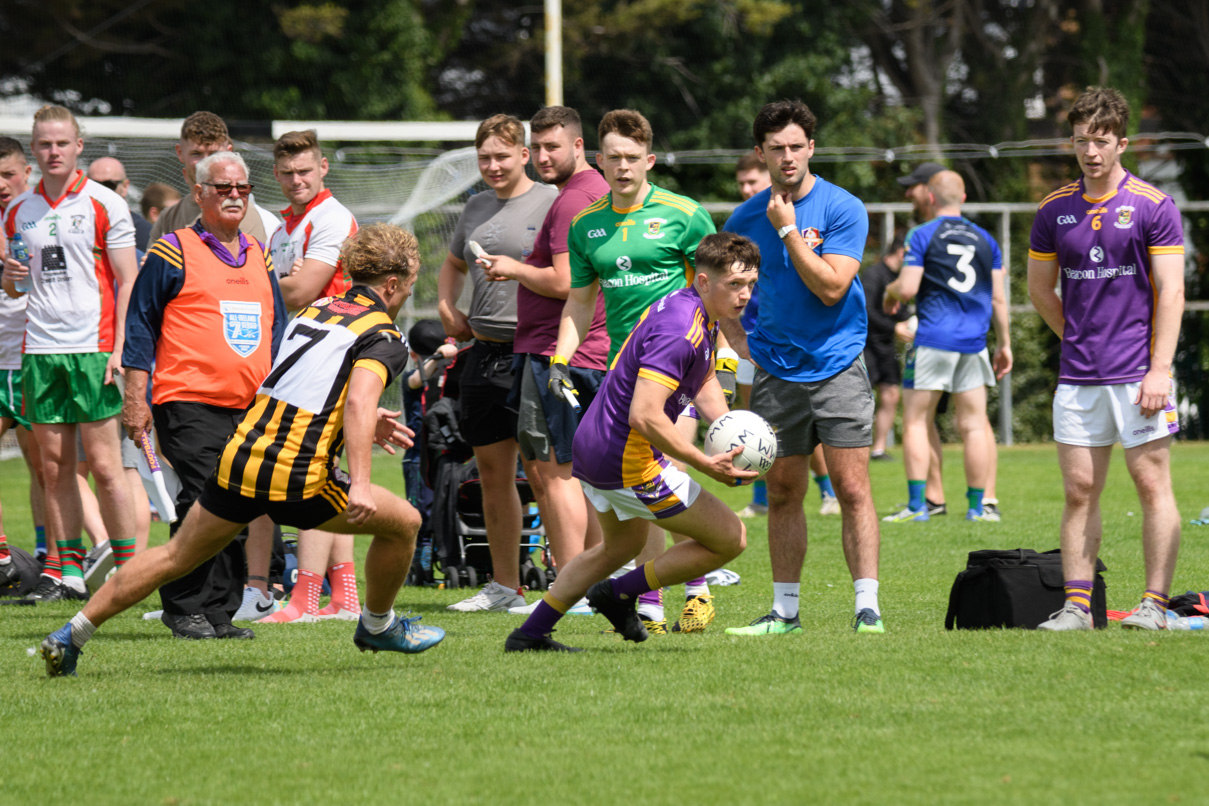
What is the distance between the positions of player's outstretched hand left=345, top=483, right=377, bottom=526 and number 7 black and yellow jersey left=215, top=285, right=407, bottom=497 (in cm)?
18

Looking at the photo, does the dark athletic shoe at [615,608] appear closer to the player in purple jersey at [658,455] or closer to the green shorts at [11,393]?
the player in purple jersey at [658,455]

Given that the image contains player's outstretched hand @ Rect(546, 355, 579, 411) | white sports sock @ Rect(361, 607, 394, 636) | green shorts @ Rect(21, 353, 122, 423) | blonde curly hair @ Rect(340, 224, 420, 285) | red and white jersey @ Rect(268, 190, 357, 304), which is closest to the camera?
blonde curly hair @ Rect(340, 224, 420, 285)

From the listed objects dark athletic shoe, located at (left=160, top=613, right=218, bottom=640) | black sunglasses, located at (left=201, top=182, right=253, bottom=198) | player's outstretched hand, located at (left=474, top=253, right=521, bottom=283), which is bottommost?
dark athletic shoe, located at (left=160, top=613, right=218, bottom=640)

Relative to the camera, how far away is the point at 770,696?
471 cm

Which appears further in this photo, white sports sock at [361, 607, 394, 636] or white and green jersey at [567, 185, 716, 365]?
white and green jersey at [567, 185, 716, 365]

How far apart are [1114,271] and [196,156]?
451 cm

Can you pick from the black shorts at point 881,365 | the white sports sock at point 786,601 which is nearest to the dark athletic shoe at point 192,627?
the white sports sock at point 786,601

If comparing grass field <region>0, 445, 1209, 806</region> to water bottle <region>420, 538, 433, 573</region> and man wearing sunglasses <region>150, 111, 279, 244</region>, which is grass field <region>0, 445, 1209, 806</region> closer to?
water bottle <region>420, 538, 433, 573</region>

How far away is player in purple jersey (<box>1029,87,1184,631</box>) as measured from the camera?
5.87 m

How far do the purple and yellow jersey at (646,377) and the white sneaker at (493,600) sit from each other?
2057 mm

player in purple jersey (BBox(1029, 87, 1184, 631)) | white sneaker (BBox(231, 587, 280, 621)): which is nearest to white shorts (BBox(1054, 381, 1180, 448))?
player in purple jersey (BBox(1029, 87, 1184, 631))

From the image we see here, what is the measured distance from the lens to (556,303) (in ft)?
22.9

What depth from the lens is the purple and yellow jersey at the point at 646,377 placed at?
5.29 meters

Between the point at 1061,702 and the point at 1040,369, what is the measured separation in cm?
1664
